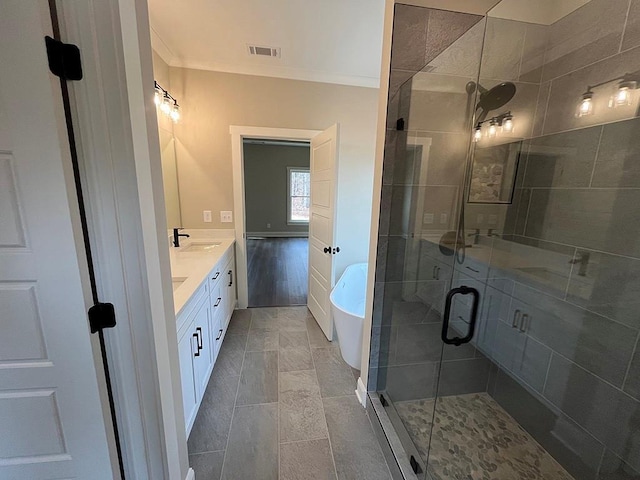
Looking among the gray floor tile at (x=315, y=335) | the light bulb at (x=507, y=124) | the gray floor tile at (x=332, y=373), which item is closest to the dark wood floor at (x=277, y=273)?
the gray floor tile at (x=315, y=335)

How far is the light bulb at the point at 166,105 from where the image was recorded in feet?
7.91

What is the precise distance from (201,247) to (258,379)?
153 cm

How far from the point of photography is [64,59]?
2.32 ft

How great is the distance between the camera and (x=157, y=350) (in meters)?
0.93

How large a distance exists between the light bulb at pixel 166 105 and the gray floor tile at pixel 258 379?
249cm

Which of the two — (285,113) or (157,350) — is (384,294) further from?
(285,113)

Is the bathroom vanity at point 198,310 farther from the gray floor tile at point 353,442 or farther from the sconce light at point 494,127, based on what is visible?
the sconce light at point 494,127

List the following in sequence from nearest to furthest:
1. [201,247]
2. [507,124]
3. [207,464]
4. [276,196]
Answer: [207,464], [507,124], [201,247], [276,196]

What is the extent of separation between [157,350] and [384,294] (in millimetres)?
1303

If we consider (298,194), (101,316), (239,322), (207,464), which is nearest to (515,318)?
(207,464)

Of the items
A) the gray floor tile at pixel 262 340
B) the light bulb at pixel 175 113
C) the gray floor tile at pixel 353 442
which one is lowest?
the gray floor tile at pixel 353 442

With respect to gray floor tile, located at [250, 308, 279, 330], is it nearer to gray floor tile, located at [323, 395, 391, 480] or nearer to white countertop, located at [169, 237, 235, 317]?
white countertop, located at [169, 237, 235, 317]

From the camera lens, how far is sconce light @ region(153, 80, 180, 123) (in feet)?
7.58

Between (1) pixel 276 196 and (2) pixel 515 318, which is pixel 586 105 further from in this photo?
Answer: (1) pixel 276 196
